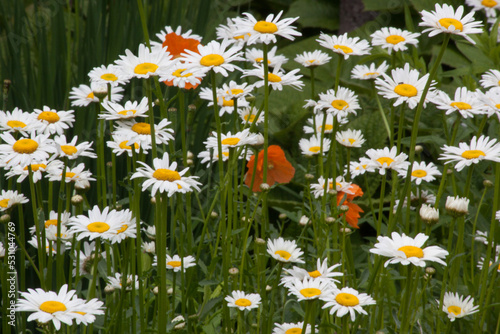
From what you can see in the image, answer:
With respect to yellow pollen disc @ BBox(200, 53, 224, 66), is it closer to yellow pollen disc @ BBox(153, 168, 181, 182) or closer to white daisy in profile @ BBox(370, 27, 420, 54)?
yellow pollen disc @ BBox(153, 168, 181, 182)

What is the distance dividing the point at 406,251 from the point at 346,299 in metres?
0.11

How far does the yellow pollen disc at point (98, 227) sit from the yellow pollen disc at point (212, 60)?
0.30m

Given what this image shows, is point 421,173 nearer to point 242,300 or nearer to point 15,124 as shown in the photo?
point 242,300

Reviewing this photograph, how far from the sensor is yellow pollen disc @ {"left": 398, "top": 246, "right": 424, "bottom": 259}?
89 cm

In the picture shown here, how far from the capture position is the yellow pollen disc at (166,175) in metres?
0.88

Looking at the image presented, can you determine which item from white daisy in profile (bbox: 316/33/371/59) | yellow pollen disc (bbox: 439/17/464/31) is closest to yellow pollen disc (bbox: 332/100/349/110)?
white daisy in profile (bbox: 316/33/371/59)

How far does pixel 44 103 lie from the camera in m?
1.72

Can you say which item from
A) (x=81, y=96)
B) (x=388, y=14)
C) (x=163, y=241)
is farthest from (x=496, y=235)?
(x=388, y=14)

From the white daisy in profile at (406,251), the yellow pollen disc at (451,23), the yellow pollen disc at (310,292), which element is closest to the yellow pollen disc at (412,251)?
the white daisy in profile at (406,251)

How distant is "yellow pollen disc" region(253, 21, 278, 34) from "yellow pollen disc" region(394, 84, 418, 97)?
0.24 m

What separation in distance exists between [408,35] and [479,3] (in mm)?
978

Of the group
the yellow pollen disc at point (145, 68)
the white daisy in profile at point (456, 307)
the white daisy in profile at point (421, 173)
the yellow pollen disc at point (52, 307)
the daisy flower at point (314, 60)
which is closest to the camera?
the yellow pollen disc at point (52, 307)

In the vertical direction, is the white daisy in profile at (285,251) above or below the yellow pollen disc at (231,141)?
below

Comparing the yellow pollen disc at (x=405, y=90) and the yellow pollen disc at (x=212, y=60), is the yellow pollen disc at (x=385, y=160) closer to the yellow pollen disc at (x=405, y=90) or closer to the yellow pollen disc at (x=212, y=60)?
the yellow pollen disc at (x=405, y=90)
